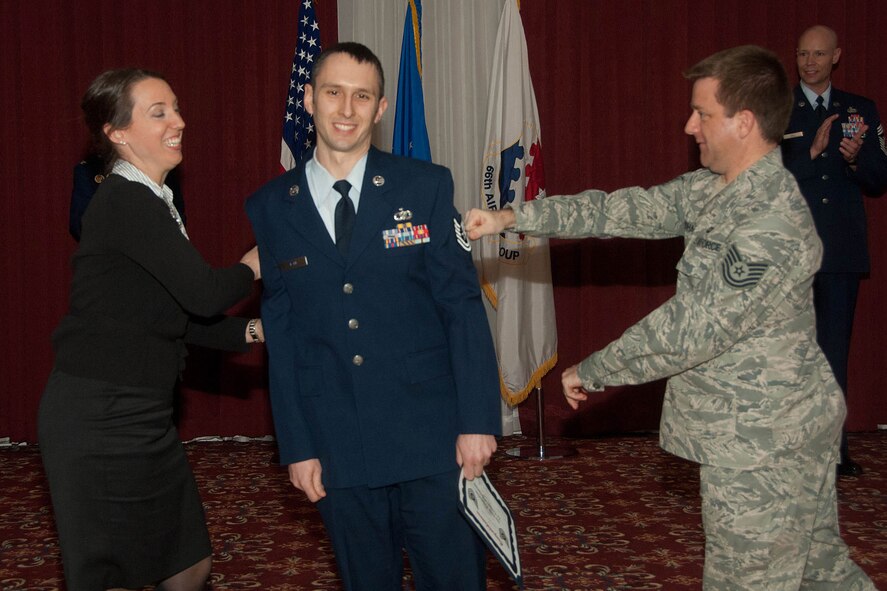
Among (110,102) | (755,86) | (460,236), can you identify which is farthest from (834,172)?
(110,102)

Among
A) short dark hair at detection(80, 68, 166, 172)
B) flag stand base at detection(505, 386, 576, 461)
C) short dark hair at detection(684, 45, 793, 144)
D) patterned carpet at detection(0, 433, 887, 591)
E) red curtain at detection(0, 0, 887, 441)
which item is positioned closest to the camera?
short dark hair at detection(684, 45, 793, 144)

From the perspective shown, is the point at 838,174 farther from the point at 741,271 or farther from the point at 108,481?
the point at 108,481

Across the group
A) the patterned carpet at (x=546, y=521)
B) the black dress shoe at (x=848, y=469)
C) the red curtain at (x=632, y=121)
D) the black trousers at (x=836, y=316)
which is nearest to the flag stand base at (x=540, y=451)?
the patterned carpet at (x=546, y=521)

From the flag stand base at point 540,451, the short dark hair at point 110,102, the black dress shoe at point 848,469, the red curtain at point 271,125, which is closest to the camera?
the short dark hair at point 110,102

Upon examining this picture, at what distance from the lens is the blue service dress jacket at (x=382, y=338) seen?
231 cm

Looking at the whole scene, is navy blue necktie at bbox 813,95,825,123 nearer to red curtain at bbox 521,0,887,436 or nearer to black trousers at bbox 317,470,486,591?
red curtain at bbox 521,0,887,436

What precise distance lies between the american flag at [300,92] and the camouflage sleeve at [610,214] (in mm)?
2903

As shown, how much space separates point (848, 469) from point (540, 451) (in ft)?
5.31

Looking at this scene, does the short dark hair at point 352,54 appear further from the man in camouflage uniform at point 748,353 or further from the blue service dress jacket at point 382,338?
the man in camouflage uniform at point 748,353

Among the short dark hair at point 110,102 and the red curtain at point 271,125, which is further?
the red curtain at point 271,125

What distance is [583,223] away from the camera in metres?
2.70

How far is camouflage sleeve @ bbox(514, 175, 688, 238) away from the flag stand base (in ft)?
9.67

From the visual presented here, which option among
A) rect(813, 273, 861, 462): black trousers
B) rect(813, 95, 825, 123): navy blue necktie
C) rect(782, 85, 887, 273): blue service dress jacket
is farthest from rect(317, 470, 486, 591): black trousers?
rect(813, 95, 825, 123): navy blue necktie

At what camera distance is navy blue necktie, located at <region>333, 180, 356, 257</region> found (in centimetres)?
234
